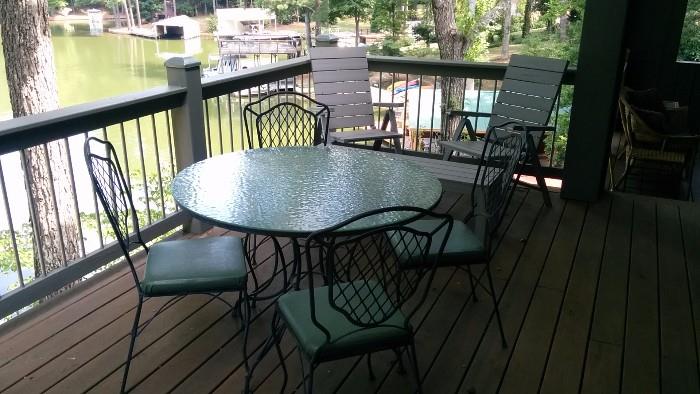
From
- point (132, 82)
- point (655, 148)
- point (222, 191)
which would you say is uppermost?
point (222, 191)

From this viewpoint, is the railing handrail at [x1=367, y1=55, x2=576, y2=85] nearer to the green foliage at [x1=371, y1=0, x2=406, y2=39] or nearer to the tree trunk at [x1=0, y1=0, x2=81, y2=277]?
the tree trunk at [x1=0, y1=0, x2=81, y2=277]

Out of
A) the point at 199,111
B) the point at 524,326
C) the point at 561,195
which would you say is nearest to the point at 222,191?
the point at 199,111

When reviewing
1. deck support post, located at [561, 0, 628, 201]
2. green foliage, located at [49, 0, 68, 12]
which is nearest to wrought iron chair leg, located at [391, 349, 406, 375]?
deck support post, located at [561, 0, 628, 201]

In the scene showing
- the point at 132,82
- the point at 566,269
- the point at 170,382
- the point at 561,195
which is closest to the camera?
the point at 170,382

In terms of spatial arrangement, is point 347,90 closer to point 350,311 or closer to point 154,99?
point 154,99

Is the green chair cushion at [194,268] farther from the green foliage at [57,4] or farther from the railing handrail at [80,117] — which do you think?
the green foliage at [57,4]

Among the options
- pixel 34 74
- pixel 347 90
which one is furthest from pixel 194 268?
pixel 34 74

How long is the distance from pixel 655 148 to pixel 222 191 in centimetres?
438

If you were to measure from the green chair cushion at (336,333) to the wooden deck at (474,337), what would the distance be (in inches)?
18.2

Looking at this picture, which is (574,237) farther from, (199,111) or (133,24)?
(133,24)

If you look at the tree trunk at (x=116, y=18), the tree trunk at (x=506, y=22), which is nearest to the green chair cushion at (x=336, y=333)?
the tree trunk at (x=506, y=22)

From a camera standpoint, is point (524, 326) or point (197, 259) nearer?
point (197, 259)

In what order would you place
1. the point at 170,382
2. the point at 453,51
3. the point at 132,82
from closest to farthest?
the point at 170,382
the point at 453,51
the point at 132,82

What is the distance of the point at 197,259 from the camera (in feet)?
7.55
